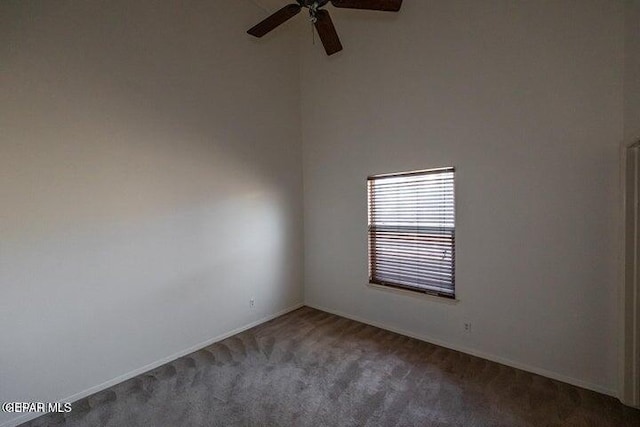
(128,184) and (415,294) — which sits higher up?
(128,184)

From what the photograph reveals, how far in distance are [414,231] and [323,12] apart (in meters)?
2.29

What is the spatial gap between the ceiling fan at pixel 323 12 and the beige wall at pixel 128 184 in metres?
1.00

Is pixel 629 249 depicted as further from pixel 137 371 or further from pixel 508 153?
pixel 137 371

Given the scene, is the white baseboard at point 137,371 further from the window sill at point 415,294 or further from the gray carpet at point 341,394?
the window sill at point 415,294

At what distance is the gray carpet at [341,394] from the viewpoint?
2.02 metres

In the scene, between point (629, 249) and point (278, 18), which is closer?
point (629, 249)

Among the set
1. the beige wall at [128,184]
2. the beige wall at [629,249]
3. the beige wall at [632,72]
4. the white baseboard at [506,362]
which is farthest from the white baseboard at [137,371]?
the beige wall at [632,72]

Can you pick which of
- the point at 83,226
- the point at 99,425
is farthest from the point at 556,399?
the point at 83,226

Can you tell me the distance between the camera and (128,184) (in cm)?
260

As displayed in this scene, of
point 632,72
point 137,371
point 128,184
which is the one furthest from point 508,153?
point 137,371

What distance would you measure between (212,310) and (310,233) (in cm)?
166

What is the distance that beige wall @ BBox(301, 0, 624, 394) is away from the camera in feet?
7.23

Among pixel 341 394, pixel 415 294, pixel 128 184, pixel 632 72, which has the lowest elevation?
pixel 341 394

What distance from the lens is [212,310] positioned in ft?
10.6
